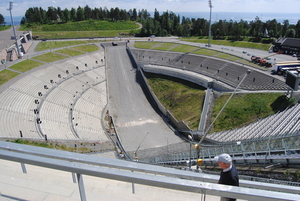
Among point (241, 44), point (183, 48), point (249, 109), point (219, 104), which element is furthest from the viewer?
point (241, 44)

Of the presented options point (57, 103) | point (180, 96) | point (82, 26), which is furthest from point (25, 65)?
point (82, 26)

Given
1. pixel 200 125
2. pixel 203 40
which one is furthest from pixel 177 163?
pixel 203 40

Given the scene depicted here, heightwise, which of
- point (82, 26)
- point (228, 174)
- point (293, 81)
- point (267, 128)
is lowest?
point (267, 128)

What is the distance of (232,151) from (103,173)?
14.7 meters

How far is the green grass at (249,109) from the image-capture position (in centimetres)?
2519

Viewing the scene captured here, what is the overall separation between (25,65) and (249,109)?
38.1 m

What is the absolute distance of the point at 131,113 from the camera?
34.5 meters

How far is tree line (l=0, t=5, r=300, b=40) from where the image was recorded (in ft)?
209

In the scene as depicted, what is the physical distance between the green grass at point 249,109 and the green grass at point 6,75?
3071 cm

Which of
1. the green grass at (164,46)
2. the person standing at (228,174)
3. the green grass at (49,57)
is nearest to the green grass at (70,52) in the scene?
the green grass at (49,57)

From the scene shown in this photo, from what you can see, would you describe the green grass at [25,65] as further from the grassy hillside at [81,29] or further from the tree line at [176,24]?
the tree line at [176,24]

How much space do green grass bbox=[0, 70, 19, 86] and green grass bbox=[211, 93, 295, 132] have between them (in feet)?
101

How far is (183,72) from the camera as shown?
40.4m

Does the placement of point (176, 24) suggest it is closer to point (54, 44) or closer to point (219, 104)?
point (54, 44)
